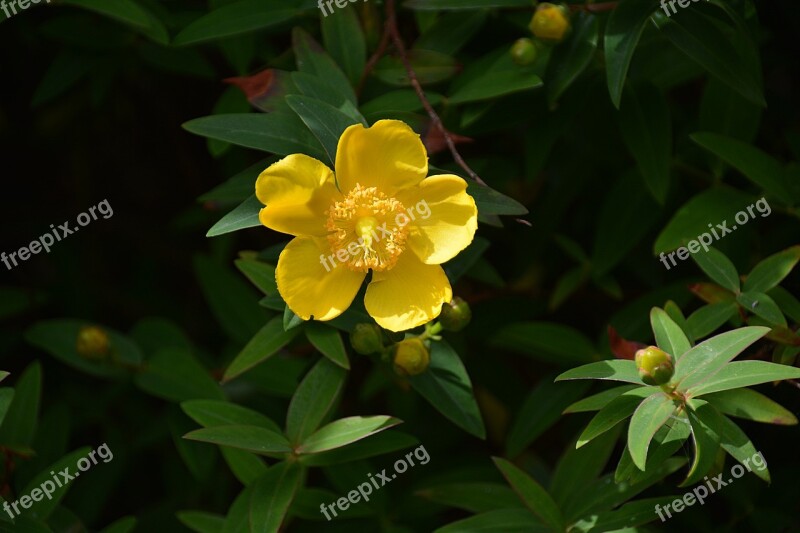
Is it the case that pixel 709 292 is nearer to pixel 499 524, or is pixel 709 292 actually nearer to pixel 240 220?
pixel 499 524

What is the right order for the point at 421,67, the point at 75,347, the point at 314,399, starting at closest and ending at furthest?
the point at 314,399 → the point at 421,67 → the point at 75,347

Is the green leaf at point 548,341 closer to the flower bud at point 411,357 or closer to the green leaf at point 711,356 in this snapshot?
the flower bud at point 411,357

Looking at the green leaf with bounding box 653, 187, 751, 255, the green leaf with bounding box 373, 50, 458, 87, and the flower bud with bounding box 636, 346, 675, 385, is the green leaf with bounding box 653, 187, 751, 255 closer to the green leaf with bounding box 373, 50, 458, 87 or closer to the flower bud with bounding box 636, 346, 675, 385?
the flower bud with bounding box 636, 346, 675, 385

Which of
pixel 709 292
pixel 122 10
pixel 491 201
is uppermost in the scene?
pixel 122 10

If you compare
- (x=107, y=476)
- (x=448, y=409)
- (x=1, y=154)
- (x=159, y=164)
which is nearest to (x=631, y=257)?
(x=448, y=409)

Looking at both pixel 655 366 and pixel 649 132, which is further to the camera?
pixel 649 132

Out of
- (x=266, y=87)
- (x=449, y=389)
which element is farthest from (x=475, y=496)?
(x=266, y=87)

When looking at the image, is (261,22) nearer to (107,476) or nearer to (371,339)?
(371,339)
